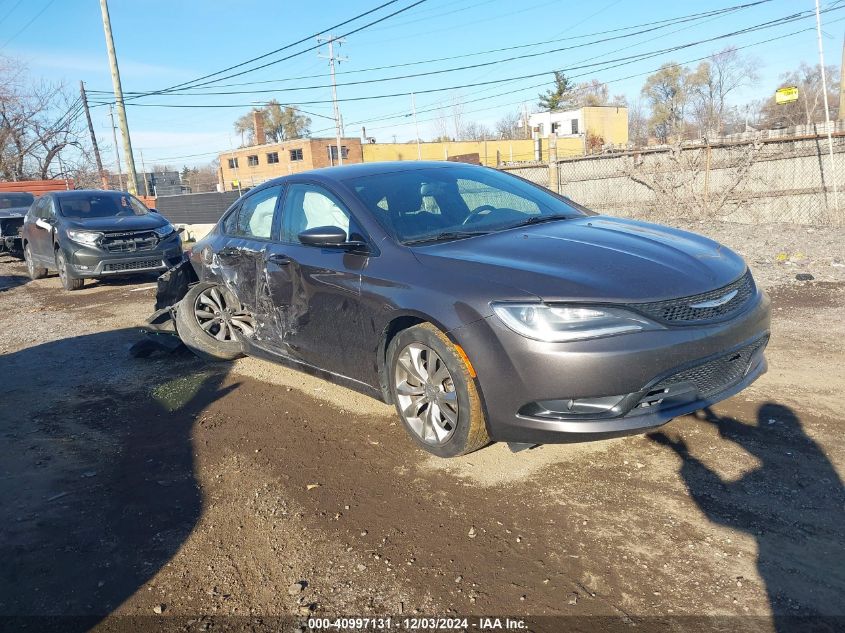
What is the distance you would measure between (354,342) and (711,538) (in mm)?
2195

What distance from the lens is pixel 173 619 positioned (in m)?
2.51

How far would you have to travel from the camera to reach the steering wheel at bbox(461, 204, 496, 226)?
13.6ft

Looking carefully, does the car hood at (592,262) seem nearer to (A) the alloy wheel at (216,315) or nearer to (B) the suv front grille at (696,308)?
(B) the suv front grille at (696,308)

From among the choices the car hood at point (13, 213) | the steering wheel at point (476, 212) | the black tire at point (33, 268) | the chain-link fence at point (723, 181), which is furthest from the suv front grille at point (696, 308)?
the car hood at point (13, 213)

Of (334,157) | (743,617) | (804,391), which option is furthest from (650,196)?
(334,157)

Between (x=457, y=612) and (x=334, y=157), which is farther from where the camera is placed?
(x=334, y=157)

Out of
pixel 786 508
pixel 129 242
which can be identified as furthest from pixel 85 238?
pixel 786 508

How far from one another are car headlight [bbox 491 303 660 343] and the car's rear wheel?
3.46 m

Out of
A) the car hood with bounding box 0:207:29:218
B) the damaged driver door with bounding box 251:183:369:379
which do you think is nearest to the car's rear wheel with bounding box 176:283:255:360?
the damaged driver door with bounding box 251:183:369:379

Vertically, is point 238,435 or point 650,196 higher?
point 650,196

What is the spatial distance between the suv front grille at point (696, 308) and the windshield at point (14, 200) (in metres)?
19.1

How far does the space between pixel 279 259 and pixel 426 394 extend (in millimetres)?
1732

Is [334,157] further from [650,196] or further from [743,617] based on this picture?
[743,617]

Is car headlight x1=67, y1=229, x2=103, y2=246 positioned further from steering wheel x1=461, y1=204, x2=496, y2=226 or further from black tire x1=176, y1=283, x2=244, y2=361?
steering wheel x1=461, y1=204, x2=496, y2=226
